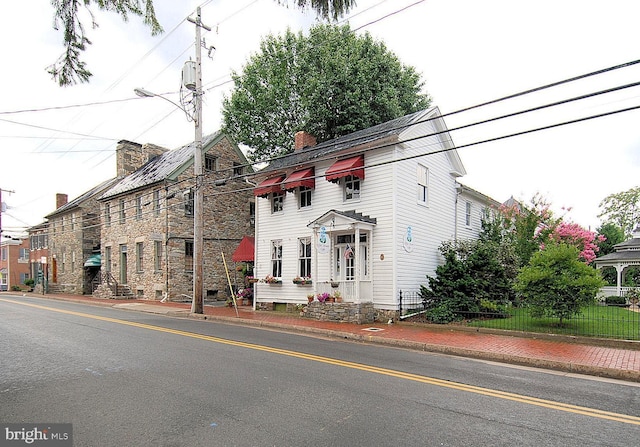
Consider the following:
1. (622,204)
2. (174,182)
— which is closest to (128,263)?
(174,182)

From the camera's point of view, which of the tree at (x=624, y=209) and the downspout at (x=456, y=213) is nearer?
the downspout at (x=456, y=213)

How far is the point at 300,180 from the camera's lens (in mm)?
16688

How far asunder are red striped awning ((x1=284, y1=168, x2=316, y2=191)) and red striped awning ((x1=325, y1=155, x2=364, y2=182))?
1.20 meters

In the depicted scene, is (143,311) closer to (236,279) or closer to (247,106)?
(236,279)

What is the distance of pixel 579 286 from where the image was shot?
11.1 meters

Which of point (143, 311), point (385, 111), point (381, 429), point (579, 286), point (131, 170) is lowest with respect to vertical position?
point (143, 311)

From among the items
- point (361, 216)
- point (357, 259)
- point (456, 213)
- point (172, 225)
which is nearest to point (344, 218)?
point (361, 216)

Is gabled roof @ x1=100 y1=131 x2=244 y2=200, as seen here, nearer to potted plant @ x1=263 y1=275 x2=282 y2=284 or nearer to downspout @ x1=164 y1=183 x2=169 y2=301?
downspout @ x1=164 y1=183 x2=169 y2=301

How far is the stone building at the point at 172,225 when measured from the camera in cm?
2419

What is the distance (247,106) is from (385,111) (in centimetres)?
980

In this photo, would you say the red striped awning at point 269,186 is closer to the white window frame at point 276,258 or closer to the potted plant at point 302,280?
the white window frame at point 276,258

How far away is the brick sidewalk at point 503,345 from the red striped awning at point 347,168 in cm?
547

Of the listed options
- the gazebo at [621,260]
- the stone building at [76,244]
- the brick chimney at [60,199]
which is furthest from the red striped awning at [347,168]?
the brick chimney at [60,199]

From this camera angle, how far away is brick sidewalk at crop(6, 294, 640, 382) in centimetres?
821
